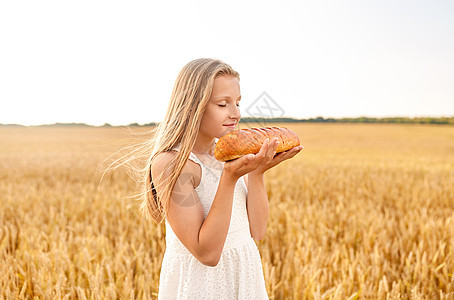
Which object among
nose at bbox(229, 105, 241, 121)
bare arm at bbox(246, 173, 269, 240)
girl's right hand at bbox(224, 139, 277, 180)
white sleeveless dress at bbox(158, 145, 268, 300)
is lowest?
white sleeveless dress at bbox(158, 145, 268, 300)

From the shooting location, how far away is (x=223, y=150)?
1371mm

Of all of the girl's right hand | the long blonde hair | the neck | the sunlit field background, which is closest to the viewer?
the girl's right hand

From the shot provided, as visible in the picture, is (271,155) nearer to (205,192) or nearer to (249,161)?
(249,161)

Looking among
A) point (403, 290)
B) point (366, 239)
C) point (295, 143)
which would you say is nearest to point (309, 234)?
point (366, 239)

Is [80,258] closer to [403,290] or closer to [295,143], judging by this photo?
[295,143]

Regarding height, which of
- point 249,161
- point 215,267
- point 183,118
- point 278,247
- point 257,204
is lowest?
point 278,247

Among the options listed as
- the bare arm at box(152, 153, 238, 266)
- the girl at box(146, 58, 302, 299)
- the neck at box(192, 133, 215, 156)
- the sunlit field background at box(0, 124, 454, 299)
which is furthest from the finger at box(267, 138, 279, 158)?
the sunlit field background at box(0, 124, 454, 299)

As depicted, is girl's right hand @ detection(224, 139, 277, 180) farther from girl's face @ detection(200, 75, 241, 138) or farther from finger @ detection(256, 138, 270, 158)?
girl's face @ detection(200, 75, 241, 138)

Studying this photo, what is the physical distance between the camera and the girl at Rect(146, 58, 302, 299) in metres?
1.36

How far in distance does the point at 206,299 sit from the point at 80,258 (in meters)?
1.77

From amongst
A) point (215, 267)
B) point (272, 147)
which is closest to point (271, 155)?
point (272, 147)

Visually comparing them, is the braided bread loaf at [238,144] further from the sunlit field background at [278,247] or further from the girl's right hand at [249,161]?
the sunlit field background at [278,247]

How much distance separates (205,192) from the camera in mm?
1521

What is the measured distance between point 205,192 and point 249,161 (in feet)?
1.09
